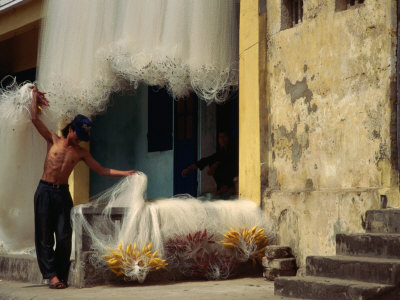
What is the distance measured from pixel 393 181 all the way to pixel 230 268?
2.10m

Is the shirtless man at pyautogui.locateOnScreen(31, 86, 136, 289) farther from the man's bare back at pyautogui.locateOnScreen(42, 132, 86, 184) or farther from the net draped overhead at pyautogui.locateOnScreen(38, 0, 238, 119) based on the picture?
the net draped overhead at pyautogui.locateOnScreen(38, 0, 238, 119)

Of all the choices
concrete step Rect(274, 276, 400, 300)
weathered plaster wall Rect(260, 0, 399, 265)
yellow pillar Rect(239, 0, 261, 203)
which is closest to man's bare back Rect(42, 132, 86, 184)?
yellow pillar Rect(239, 0, 261, 203)

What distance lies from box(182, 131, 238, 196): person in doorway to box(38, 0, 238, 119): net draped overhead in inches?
53.1

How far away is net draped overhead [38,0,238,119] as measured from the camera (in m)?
7.90

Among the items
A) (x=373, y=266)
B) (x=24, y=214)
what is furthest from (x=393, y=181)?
(x=24, y=214)

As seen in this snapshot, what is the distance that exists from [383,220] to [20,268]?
4133 mm

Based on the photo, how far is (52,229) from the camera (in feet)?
24.2

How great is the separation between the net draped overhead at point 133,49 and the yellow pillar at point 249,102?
16 centimetres

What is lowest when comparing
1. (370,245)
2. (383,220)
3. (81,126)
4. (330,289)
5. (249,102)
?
(330,289)

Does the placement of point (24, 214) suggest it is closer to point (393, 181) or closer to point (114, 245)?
point (114, 245)

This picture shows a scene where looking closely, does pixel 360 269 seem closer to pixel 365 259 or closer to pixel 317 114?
pixel 365 259

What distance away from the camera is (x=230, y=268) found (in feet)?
24.9

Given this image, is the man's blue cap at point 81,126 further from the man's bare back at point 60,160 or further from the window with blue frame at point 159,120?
the window with blue frame at point 159,120

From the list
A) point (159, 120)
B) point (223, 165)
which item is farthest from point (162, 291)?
point (159, 120)
